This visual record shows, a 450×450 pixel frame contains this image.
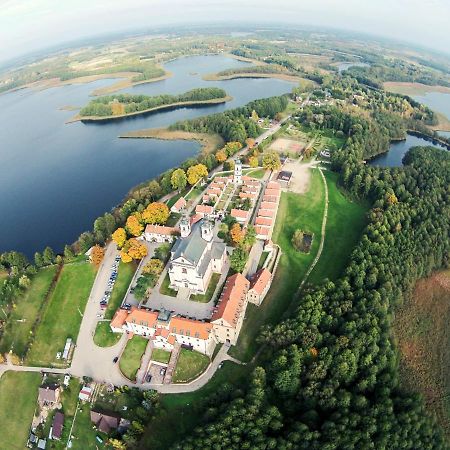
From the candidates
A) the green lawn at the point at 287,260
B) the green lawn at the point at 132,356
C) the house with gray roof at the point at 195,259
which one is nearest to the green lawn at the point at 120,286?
the green lawn at the point at 132,356

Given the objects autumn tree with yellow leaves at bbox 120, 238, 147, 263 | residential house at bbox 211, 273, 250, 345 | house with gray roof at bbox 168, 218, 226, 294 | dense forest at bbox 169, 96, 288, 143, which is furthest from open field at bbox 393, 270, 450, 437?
dense forest at bbox 169, 96, 288, 143

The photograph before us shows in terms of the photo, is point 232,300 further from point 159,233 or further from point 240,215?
point 240,215

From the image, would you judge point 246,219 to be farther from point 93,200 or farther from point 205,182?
point 93,200

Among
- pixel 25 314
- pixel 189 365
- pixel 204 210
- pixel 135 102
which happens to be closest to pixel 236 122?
pixel 204 210

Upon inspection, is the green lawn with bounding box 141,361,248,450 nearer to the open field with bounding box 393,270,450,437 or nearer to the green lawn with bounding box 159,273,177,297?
the green lawn with bounding box 159,273,177,297

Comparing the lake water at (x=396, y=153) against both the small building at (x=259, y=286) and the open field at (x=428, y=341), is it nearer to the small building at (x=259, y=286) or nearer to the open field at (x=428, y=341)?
the open field at (x=428, y=341)

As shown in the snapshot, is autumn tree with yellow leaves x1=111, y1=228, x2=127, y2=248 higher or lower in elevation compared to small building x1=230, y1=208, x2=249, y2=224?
lower

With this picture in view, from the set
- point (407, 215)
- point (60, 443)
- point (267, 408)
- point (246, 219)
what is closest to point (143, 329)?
point (60, 443)

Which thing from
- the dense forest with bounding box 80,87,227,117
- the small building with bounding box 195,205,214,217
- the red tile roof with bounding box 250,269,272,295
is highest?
the dense forest with bounding box 80,87,227,117
